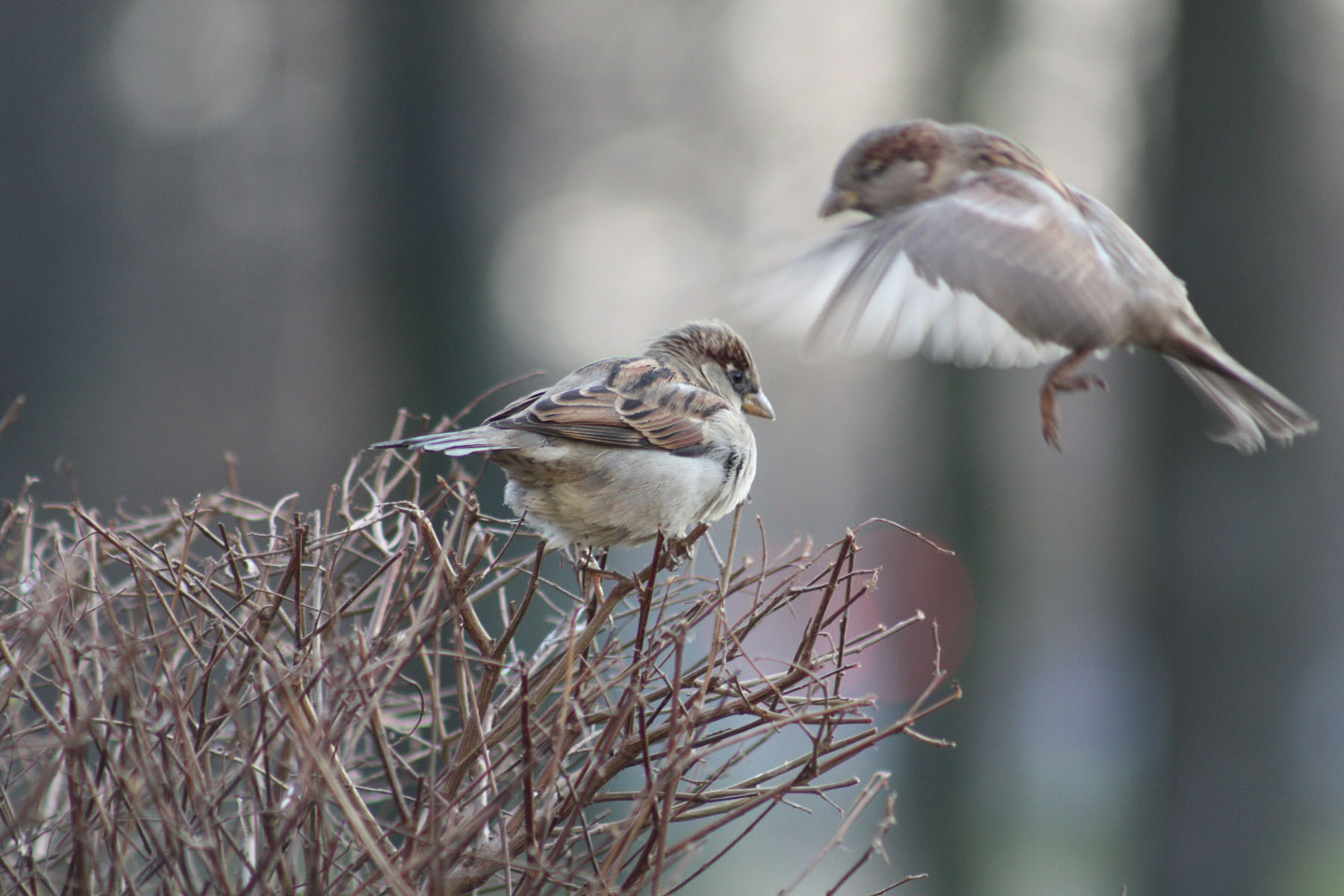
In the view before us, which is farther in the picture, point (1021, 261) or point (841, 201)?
point (841, 201)

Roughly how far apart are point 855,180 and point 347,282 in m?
4.74

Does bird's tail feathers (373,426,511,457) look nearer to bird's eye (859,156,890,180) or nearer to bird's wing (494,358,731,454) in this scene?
bird's wing (494,358,731,454)

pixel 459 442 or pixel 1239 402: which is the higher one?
pixel 1239 402

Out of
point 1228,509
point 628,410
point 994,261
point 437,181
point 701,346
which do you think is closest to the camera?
point 994,261

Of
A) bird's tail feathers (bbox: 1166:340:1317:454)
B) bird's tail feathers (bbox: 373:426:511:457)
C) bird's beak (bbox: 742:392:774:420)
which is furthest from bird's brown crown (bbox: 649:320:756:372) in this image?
bird's tail feathers (bbox: 1166:340:1317:454)

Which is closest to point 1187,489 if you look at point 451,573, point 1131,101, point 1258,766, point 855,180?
point 1258,766

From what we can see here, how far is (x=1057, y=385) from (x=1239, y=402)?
0.44 m

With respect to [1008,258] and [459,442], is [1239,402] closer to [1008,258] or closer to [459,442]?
[1008,258]

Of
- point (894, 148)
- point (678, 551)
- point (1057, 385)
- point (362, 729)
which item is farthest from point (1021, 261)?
point (362, 729)

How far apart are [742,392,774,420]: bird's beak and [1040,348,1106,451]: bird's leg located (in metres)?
0.95

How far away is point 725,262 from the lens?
23.7 ft

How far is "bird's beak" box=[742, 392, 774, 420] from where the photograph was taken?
3.11 m

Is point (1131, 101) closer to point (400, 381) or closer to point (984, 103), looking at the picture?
point (984, 103)

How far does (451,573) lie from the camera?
5.15 ft
